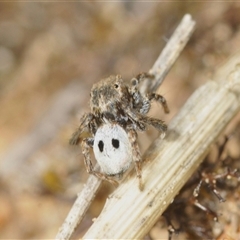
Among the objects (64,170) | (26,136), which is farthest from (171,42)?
(26,136)

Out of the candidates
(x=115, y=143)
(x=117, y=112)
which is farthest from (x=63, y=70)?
(x=115, y=143)

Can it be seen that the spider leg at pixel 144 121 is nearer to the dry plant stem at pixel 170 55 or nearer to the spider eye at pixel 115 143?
the spider eye at pixel 115 143

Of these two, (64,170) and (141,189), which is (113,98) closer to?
(141,189)

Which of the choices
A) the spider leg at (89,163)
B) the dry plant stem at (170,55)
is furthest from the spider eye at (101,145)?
the dry plant stem at (170,55)

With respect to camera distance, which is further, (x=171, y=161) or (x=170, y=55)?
(x=170, y=55)

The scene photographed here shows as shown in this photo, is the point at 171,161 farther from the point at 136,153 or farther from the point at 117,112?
the point at 117,112

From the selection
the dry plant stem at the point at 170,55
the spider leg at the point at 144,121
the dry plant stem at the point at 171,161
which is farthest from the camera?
the dry plant stem at the point at 170,55
